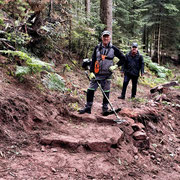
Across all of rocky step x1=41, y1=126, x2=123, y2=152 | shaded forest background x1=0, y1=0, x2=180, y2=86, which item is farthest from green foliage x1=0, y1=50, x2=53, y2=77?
rocky step x1=41, y1=126, x2=123, y2=152

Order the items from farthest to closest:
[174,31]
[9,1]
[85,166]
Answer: [174,31] → [9,1] → [85,166]

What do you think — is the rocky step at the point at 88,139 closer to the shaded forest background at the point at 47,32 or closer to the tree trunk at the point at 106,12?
the shaded forest background at the point at 47,32

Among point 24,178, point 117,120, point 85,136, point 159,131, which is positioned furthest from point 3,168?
point 159,131

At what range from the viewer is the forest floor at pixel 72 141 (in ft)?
9.44

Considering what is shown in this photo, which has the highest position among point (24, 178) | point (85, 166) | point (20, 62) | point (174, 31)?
point (174, 31)

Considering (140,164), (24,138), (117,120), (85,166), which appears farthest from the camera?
(117,120)

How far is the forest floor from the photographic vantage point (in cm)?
288

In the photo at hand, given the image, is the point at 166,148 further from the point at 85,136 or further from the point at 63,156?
the point at 63,156

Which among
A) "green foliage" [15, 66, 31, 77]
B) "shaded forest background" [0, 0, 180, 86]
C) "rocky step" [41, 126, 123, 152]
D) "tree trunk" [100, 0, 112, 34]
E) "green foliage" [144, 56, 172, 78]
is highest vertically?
"tree trunk" [100, 0, 112, 34]

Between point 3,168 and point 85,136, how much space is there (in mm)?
1750

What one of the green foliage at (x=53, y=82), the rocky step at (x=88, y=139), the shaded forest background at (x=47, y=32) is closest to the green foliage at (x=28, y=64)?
the shaded forest background at (x=47, y=32)

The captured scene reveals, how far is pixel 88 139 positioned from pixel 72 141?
38 cm

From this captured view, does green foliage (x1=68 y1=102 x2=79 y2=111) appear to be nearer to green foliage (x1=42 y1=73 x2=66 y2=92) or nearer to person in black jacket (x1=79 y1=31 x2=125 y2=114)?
person in black jacket (x1=79 y1=31 x2=125 y2=114)

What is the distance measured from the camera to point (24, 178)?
242 centimetres
